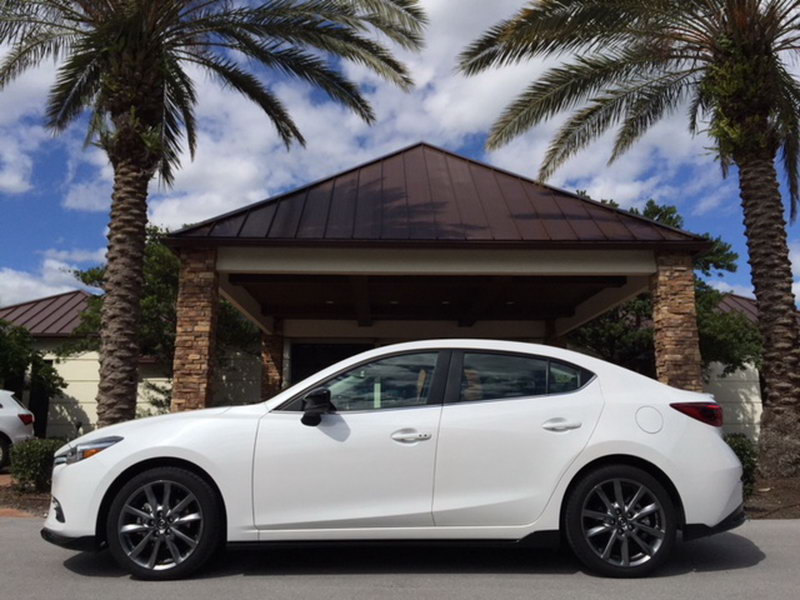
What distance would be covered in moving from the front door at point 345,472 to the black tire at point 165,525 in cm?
35

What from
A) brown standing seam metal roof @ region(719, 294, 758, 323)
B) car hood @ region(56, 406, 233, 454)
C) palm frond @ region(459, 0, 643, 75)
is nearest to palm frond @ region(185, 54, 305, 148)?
palm frond @ region(459, 0, 643, 75)

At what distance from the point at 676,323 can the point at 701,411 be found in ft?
19.8

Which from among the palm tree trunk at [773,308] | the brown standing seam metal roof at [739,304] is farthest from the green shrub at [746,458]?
the brown standing seam metal roof at [739,304]

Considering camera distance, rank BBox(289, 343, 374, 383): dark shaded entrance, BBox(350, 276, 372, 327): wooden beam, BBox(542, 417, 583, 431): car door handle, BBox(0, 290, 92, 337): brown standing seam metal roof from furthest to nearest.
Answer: BBox(0, 290, 92, 337): brown standing seam metal roof < BBox(289, 343, 374, 383): dark shaded entrance < BBox(350, 276, 372, 327): wooden beam < BBox(542, 417, 583, 431): car door handle

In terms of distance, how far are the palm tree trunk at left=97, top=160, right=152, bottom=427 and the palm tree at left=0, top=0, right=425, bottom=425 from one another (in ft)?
0.05

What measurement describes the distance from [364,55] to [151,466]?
860cm

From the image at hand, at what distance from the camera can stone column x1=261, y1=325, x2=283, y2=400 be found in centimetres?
1644

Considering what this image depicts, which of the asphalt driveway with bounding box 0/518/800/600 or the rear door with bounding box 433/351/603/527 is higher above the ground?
the rear door with bounding box 433/351/603/527

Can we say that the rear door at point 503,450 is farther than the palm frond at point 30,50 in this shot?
No

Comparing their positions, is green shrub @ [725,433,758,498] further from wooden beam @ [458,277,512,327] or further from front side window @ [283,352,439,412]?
front side window @ [283,352,439,412]

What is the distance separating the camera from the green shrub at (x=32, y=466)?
865 cm

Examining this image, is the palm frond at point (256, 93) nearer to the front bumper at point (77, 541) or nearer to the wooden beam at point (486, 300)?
the wooden beam at point (486, 300)

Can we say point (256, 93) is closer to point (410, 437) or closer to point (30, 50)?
point (30, 50)

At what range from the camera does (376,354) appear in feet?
15.8
